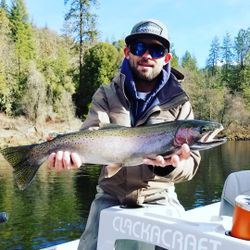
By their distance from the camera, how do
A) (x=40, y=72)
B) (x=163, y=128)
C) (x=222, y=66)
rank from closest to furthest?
(x=163, y=128)
(x=40, y=72)
(x=222, y=66)

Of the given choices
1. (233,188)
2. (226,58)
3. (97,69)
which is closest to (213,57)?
(226,58)

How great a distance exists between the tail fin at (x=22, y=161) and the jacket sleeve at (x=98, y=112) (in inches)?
19.2

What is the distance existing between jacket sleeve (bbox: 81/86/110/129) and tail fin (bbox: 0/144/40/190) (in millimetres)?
487

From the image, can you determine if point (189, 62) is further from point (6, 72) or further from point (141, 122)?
point (141, 122)

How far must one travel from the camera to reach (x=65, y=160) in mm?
3381

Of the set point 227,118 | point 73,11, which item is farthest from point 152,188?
point 227,118

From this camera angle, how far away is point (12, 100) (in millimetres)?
37312

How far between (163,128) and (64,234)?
9463 millimetres

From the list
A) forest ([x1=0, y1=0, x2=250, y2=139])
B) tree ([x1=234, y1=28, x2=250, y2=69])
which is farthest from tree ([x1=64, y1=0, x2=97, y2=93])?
tree ([x1=234, y1=28, x2=250, y2=69])

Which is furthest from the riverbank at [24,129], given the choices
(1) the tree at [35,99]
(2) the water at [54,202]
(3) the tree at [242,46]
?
(3) the tree at [242,46]

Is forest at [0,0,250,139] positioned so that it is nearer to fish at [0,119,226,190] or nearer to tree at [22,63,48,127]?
tree at [22,63,48,127]

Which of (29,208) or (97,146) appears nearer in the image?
(97,146)

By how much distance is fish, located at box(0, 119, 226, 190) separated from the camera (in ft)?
10.7

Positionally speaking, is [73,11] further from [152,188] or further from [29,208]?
[152,188]
